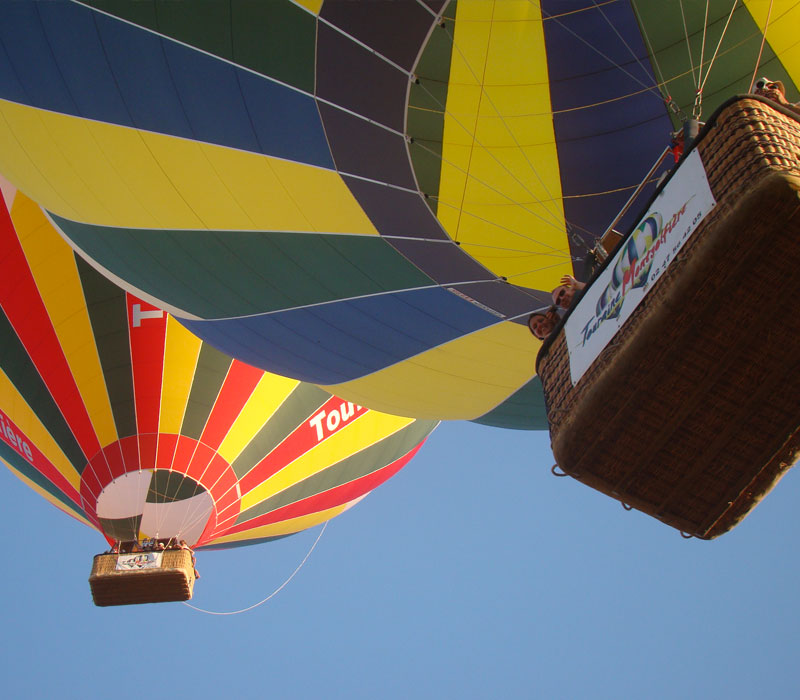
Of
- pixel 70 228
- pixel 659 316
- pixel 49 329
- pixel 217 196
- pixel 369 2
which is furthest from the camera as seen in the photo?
pixel 49 329

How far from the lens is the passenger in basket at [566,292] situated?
11.9 feet

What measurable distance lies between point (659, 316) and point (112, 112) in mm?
3216

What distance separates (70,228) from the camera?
6223 millimetres

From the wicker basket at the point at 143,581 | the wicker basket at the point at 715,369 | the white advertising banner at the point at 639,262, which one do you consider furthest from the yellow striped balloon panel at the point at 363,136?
the wicker basket at the point at 143,581

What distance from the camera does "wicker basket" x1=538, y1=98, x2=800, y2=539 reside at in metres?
2.66

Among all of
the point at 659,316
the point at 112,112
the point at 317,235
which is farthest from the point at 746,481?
the point at 112,112

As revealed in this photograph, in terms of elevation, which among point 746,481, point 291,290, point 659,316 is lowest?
point 746,481

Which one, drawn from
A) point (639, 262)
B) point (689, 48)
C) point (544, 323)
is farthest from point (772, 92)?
point (689, 48)

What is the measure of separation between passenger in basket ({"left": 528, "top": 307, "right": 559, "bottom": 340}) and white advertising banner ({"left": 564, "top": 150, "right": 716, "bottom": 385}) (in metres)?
0.32

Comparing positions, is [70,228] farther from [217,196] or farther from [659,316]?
[659,316]

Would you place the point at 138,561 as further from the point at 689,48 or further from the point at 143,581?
the point at 689,48

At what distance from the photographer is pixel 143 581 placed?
7.65m

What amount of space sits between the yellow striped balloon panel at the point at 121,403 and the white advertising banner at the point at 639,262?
5.21m

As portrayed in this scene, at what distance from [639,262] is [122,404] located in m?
5.68
